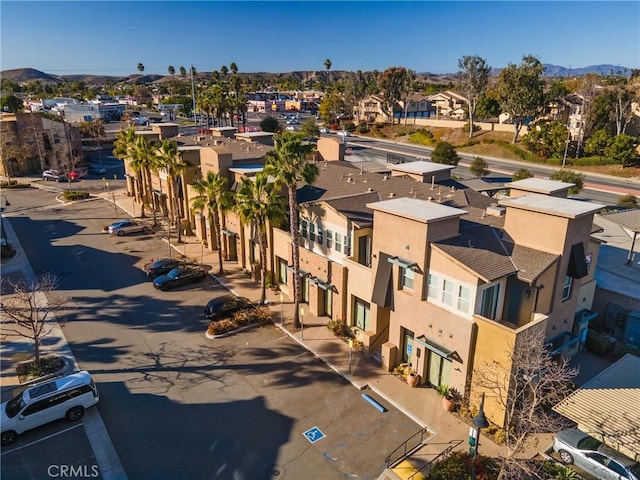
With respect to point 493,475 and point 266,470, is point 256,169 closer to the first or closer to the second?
point 266,470

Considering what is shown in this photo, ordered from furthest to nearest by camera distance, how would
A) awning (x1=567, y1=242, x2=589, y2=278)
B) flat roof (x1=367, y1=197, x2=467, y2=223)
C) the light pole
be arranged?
awning (x1=567, y1=242, x2=589, y2=278)
flat roof (x1=367, y1=197, x2=467, y2=223)
the light pole

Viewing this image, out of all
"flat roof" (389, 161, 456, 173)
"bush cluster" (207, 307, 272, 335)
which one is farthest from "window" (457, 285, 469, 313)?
"flat roof" (389, 161, 456, 173)

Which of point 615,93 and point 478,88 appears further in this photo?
point 478,88

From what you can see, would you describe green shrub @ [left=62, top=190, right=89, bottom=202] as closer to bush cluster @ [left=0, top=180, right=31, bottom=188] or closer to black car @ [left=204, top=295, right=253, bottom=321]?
bush cluster @ [left=0, top=180, right=31, bottom=188]

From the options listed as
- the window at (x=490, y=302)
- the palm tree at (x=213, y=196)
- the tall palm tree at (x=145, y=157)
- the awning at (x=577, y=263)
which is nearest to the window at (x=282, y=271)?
the palm tree at (x=213, y=196)

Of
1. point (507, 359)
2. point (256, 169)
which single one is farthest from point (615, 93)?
point (507, 359)

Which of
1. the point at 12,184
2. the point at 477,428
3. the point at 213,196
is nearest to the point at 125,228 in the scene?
the point at 213,196

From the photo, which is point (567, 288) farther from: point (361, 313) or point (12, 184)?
point (12, 184)
